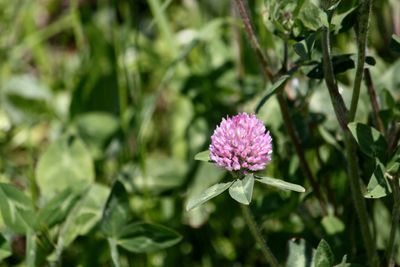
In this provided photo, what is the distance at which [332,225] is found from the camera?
1.59 meters

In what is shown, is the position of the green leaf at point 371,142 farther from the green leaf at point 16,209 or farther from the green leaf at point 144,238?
the green leaf at point 16,209

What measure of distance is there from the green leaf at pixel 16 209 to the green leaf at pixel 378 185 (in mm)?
719

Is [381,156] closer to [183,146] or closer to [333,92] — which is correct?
[333,92]

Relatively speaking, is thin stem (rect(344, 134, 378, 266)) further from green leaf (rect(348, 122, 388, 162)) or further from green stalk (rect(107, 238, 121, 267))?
green stalk (rect(107, 238, 121, 267))

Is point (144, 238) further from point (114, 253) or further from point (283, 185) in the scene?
point (283, 185)

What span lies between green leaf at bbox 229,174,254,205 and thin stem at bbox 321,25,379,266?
0.27 metres

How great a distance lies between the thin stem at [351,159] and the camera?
53.7 inches

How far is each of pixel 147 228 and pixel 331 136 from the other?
0.46 m

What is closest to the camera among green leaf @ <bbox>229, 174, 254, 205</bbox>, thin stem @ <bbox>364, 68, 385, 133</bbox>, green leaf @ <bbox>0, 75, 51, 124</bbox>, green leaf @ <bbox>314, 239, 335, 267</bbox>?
green leaf @ <bbox>229, 174, 254, 205</bbox>

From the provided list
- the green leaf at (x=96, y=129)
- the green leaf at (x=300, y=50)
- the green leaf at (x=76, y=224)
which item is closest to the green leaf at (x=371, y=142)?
the green leaf at (x=300, y=50)

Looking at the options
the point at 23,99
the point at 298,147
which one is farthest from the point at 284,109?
the point at 23,99

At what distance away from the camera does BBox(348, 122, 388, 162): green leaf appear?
1340 millimetres

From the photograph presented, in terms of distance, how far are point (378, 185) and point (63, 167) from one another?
3.10 ft

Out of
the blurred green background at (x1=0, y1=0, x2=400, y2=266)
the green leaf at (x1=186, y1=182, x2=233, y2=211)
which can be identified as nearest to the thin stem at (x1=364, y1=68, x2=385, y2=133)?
the blurred green background at (x1=0, y1=0, x2=400, y2=266)
